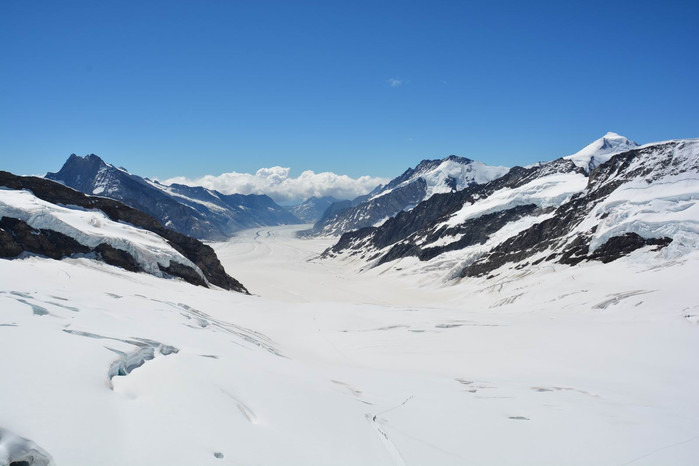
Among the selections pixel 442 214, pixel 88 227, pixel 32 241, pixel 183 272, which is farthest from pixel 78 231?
pixel 442 214

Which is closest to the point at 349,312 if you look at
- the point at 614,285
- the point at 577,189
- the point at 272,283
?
the point at 614,285

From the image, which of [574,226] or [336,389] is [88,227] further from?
[574,226]

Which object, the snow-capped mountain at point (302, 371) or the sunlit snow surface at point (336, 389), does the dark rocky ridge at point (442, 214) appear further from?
the sunlit snow surface at point (336, 389)

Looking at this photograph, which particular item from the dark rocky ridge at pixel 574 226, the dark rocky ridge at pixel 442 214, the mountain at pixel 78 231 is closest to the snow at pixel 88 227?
the mountain at pixel 78 231

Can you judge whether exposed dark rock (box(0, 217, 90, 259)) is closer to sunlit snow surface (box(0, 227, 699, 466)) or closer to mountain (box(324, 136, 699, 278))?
sunlit snow surface (box(0, 227, 699, 466))

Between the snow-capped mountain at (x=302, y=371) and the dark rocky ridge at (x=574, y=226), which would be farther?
the dark rocky ridge at (x=574, y=226)
